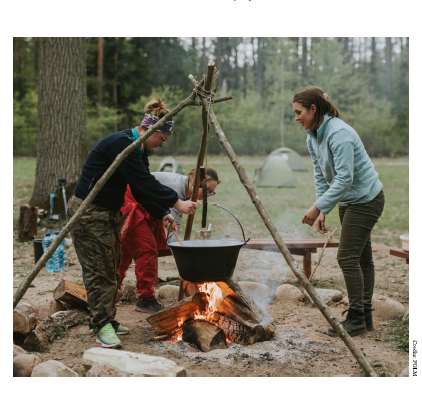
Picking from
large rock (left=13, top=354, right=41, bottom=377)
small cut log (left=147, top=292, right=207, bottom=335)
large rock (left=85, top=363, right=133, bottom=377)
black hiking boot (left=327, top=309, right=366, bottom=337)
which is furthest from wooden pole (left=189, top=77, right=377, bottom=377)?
large rock (left=13, top=354, right=41, bottom=377)

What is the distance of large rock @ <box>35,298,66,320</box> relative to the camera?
358 centimetres

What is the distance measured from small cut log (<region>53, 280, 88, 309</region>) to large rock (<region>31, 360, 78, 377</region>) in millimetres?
1121

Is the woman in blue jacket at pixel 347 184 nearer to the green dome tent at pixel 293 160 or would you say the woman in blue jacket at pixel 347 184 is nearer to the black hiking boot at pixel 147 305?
the black hiking boot at pixel 147 305

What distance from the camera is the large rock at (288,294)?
4.20 m

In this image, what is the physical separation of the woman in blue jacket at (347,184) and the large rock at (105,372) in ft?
5.19

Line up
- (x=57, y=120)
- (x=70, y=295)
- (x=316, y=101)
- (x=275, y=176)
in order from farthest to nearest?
(x=275, y=176)
(x=57, y=120)
(x=70, y=295)
(x=316, y=101)

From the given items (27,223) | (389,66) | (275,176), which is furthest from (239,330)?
(389,66)

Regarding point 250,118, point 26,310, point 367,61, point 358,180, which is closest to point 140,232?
point 26,310

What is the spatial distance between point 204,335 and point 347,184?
1494 mm

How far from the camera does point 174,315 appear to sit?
3.22 metres

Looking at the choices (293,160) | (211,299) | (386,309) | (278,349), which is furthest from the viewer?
(293,160)

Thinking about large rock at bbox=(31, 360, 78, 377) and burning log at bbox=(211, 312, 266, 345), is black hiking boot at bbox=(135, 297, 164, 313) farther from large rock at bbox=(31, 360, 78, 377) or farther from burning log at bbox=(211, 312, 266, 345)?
large rock at bbox=(31, 360, 78, 377)

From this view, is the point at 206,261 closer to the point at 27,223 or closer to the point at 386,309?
the point at 386,309

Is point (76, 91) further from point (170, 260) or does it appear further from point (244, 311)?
point (244, 311)
